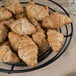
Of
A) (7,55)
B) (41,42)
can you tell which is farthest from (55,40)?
(7,55)

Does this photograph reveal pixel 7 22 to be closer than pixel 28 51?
No

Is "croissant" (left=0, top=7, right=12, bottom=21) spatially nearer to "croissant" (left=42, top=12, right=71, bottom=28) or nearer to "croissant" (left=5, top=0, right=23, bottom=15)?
"croissant" (left=5, top=0, right=23, bottom=15)

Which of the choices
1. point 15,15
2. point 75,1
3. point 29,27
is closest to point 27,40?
point 29,27

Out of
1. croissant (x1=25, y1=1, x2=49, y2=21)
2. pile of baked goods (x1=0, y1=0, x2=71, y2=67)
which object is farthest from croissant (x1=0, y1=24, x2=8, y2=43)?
croissant (x1=25, y1=1, x2=49, y2=21)

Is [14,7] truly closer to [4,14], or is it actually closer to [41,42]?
[4,14]

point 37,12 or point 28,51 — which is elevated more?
point 37,12

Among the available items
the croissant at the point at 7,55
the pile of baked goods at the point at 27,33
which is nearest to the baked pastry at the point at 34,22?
the pile of baked goods at the point at 27,33
